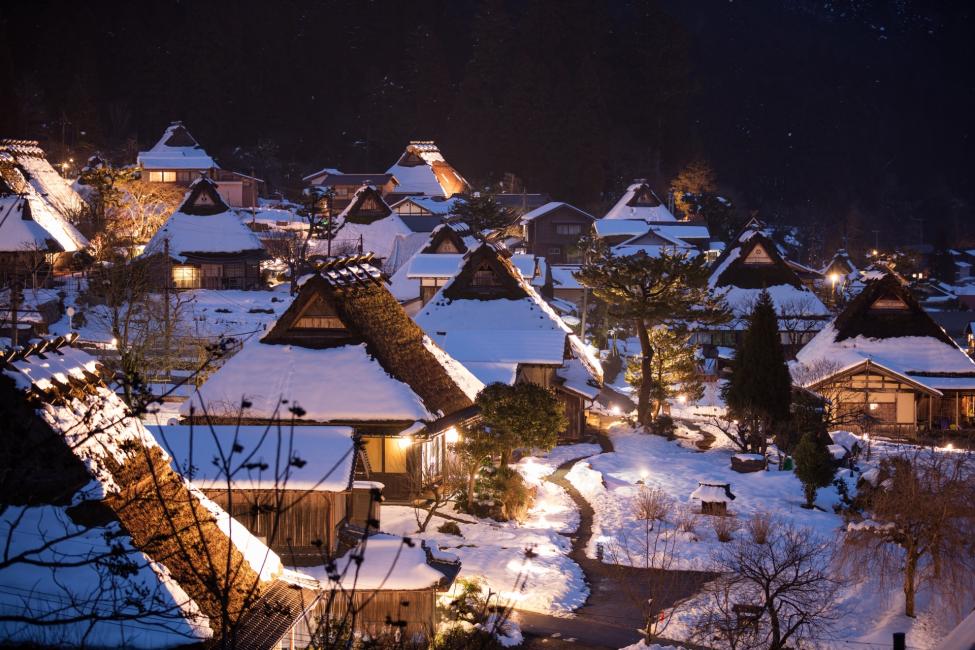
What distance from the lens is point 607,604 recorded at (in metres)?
15.0

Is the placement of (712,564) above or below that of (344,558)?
below

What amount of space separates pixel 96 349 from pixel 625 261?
15060 mm

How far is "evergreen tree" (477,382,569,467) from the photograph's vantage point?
63.5ft

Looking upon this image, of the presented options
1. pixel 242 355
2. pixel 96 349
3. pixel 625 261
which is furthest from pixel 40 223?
pixel 625 261

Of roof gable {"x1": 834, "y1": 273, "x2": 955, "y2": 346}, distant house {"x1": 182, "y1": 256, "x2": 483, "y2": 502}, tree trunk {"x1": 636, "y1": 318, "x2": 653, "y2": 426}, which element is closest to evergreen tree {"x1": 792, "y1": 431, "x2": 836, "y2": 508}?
distant house {"x1": 182, "y1": 256, "x2": 483, "y2": 502}

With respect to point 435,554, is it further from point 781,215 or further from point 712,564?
point 781,215

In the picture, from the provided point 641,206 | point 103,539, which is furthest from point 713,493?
point 641,206

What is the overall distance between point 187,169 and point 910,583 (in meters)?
46.8

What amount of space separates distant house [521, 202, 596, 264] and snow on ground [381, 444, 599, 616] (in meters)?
36.8

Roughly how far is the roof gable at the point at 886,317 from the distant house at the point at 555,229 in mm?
26870

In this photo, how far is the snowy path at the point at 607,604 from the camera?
13699 mm

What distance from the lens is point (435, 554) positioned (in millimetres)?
14820

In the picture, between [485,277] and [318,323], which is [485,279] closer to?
[485,277]

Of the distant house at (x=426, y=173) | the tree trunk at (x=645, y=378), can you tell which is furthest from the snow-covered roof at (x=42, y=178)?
the distant house at (x=426, y=173)
